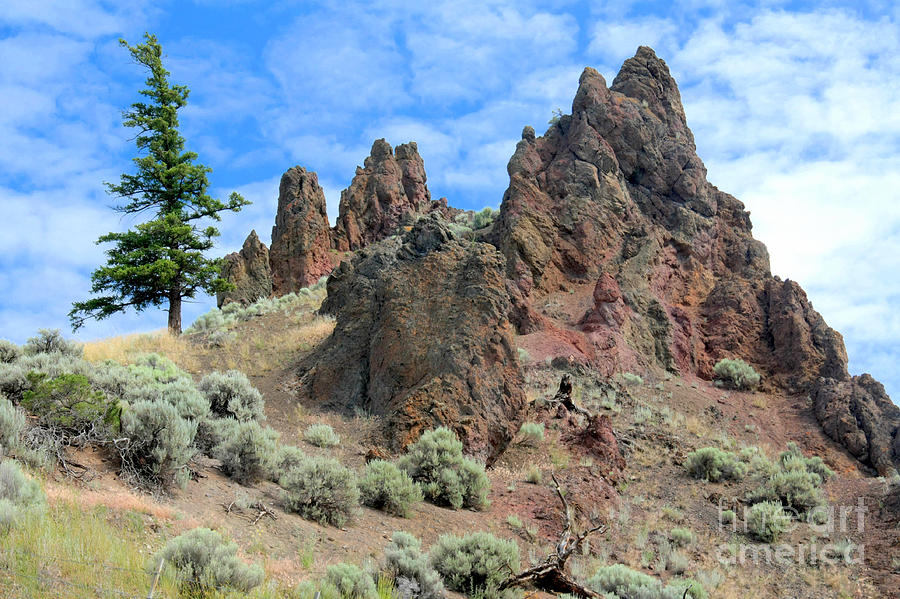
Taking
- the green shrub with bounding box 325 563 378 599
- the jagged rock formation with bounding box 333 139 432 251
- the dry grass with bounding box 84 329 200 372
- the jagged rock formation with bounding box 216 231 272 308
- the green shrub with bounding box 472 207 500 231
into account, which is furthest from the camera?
the jagged rock formation with bounding box 333 139 432 251

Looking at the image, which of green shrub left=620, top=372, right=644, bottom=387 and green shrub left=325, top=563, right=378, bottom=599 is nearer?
green shrub left=325, top=563, right=378, bottom=599

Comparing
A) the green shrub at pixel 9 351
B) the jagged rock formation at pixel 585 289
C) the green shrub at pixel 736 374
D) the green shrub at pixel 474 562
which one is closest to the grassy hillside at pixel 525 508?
the green shrub at pixel 474 562

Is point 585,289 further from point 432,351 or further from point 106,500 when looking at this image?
point 106,500

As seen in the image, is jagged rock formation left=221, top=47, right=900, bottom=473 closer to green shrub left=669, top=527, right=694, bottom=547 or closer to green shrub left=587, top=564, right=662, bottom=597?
green shrub left=669, top=527, right=694, bottom=547

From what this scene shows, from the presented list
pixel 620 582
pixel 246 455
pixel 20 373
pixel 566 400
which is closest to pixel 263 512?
pixel 246 455

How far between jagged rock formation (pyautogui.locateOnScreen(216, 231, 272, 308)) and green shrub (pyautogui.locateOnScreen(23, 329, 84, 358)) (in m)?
19.9

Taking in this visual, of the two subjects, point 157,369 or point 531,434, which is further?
point 157,369

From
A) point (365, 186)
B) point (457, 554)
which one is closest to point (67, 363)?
point (457, 554)

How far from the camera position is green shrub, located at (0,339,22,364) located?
43.3 ft

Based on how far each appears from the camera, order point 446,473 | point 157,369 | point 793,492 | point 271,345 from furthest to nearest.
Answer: point 271,345 → point 157,369 → point 793,492 → point 446,473

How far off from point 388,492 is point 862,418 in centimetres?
1834

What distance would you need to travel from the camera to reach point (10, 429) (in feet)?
22.2

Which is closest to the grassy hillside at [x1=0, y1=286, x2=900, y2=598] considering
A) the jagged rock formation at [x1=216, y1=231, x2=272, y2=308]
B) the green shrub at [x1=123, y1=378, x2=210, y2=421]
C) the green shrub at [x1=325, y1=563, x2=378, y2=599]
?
the green shrub at [x1=325, y1=563, x2=378, y2=599]

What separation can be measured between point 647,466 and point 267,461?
9.61m
